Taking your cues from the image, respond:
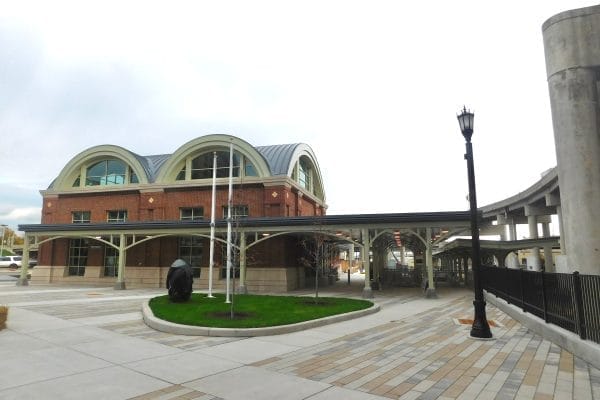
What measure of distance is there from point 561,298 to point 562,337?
3.41ft

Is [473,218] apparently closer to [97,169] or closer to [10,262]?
[97,169]

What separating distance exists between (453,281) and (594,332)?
85.7 ft

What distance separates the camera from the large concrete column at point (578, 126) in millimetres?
13531

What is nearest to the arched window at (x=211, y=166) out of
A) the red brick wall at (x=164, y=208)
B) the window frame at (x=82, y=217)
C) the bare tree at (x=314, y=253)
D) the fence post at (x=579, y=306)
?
the red brick wall at (x=164, y=208)

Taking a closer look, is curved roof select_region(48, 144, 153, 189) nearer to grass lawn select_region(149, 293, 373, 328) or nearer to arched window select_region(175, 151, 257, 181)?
arched window select_region(175, 151, 257, 181)

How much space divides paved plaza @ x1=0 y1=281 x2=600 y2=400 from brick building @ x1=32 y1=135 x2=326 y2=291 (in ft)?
50.2

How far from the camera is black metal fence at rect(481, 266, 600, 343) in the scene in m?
7.45

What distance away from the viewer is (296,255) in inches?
1129

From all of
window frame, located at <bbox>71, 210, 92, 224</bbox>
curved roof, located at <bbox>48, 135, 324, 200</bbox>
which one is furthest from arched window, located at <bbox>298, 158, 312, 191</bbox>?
window frame, located at <bbox>71, 210, 92, 224</bbox>

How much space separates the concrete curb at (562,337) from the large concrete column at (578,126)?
3.54 meters

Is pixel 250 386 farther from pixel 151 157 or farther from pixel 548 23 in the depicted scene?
pixel 151 157

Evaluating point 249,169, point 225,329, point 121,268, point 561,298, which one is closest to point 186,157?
point 249,169

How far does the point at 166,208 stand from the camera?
3097 cm

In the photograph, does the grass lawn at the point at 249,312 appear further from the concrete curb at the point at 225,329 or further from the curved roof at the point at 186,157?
the curved roof at the point at 186,157
